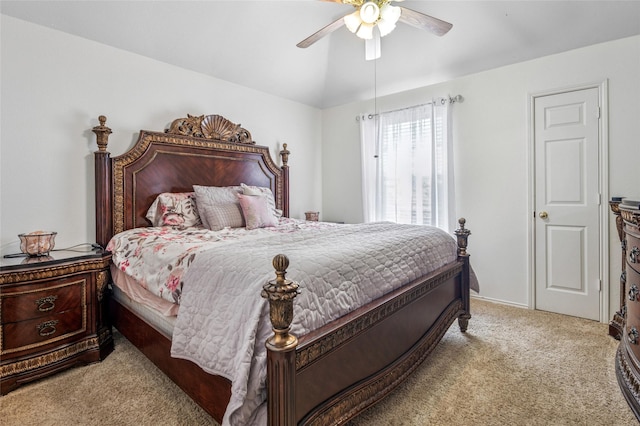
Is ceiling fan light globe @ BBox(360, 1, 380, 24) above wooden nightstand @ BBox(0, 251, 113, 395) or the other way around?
above

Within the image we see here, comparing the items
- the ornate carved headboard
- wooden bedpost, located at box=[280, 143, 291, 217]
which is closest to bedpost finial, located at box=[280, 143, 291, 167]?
wooden bedpost, located at box=[280, 143, 291, 217]

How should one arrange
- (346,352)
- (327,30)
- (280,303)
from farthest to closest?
(327,30)
(346,352)
(280,303)

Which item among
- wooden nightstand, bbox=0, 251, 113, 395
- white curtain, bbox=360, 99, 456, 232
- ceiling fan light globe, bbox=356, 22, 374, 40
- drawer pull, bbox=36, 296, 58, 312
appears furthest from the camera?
white curtain, bbox=360, 99, 456, 232

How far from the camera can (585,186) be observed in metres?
2.89

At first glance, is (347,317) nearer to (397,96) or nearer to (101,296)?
(101,296)

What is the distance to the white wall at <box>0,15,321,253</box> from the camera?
2.33m

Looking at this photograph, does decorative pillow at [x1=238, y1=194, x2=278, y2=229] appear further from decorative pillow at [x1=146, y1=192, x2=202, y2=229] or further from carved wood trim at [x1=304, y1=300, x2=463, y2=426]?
carved wood trim at [x1=304, y1=300, x2=463, y2=426]

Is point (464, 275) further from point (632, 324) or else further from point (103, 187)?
point (103, 187)

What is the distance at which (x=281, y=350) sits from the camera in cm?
105

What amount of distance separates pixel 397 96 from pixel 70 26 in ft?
10.8

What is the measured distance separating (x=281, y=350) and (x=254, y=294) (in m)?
0.26

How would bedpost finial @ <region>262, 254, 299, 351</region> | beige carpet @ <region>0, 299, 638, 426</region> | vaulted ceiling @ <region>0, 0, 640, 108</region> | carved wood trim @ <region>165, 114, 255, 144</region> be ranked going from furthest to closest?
carved wood trim @ <region>165, 114, 255, 144</region>, vaulted ceiling @ <region>0, 0, 640, 108</region>, beige carpet @ <region>0, 299, 638, 426</region>, bedpost finial @ <region>262, 254, 299, 351</region>

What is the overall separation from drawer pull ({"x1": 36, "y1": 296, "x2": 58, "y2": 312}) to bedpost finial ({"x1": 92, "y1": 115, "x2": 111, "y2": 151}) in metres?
1.24

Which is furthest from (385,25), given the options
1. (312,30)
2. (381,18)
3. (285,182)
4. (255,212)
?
(285,182)
